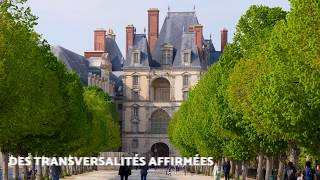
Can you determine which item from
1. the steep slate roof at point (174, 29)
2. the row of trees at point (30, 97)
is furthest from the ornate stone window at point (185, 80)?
the row of trees at point (30, 97)

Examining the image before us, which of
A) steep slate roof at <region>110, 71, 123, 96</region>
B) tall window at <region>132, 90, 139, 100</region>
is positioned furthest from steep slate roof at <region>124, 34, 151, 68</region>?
steep slate roof at <region>110, 71, 123, 96</region>

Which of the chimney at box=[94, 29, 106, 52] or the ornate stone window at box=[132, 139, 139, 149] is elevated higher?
the chimney at box=[94, 29, 106, 52]

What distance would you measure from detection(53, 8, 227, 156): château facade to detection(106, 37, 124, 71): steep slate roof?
572 inches

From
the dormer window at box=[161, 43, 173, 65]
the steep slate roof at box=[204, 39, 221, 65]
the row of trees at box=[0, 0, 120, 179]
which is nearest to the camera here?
the row of trees at box=[0, 0, 120, 179]

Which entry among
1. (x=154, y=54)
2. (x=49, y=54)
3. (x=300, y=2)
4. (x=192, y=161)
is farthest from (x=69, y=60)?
(x=300, y=2)

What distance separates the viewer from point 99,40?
178 metres

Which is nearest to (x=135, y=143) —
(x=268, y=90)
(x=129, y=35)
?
(x=129, y=35)

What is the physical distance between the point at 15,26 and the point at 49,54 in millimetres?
18865

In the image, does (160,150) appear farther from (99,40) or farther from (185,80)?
(99,40)

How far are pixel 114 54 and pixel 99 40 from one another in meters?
12.0

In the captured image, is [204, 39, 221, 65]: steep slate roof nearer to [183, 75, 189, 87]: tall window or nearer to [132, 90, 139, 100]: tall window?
[183, 75, 189, 87]: tall window

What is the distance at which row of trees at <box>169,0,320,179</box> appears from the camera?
39.7 m

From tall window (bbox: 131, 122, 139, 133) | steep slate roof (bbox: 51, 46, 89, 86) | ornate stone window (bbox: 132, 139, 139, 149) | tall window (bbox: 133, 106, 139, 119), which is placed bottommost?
ornate stone window (bbox: 132, 139, 139, 149)

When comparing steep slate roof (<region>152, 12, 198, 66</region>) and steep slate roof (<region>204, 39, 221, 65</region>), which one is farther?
steep slate roof (<region>204, 39, 221, 65</region>)
